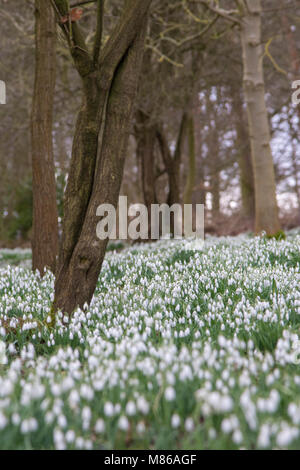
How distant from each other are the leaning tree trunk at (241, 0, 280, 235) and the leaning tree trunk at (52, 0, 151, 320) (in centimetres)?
553

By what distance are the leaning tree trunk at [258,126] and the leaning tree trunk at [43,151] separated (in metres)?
4.49

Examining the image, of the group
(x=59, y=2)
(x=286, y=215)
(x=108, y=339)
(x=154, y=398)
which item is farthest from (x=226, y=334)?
(x=286, y=215)

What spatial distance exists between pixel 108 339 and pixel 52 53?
5365 mm

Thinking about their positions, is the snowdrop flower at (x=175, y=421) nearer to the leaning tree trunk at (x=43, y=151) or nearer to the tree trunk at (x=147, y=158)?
the leaning tree trunk at (x=43, y=151)

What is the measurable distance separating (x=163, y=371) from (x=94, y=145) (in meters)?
2.70

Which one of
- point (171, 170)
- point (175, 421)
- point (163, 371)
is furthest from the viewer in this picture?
point (171, 170)

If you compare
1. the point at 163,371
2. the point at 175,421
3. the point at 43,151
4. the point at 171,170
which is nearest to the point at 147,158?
the point at 171,170

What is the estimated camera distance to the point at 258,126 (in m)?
9.62

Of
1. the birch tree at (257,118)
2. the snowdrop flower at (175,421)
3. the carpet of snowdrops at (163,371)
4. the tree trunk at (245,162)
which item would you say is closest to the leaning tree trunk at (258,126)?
the birch tree at (257,118)

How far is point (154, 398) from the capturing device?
91.3 inches

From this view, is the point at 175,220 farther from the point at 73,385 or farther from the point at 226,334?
the point at 73,385

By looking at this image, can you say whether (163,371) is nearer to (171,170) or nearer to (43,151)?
(43,151)

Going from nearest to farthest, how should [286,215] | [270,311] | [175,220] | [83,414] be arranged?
[83,414]
[270,311]
[175,220]
[286,215]

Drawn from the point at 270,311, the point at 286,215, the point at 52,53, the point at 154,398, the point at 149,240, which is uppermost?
the point at 52,53
